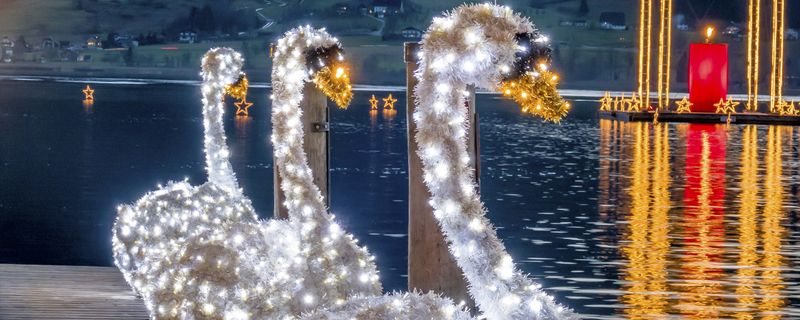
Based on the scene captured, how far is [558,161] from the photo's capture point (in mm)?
24016

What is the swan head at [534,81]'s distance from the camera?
4.74 m

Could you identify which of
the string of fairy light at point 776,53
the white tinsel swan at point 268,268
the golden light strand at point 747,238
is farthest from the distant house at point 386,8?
the white tinsel swan at point 268,268

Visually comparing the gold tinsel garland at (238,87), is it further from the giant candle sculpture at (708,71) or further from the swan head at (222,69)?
the giant candle sculpture at (708,71)

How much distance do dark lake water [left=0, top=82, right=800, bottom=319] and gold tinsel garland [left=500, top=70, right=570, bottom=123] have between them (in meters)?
4.53

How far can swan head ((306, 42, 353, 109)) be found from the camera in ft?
24.0

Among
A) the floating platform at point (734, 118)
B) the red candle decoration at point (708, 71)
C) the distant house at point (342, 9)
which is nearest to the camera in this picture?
the red candle decoration at point (708, 71)

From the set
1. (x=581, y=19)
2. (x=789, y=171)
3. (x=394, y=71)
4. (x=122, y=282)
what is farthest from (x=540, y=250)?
(x=394, y=71)

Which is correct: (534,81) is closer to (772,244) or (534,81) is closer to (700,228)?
(772,244)

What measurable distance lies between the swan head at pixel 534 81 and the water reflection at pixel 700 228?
4497 millimetres

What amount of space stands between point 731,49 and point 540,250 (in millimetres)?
100846

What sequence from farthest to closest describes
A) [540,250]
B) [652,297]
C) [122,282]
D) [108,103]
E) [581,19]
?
[581,19] < [108,103] < [540,250] < [652,297] < [122,282]

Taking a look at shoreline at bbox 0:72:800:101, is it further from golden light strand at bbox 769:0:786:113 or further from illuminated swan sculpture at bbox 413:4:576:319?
illuminated swan sculpture at bbox 413:4:576:319

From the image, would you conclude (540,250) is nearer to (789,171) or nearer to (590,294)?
(590,294)

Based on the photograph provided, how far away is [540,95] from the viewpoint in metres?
4.76
